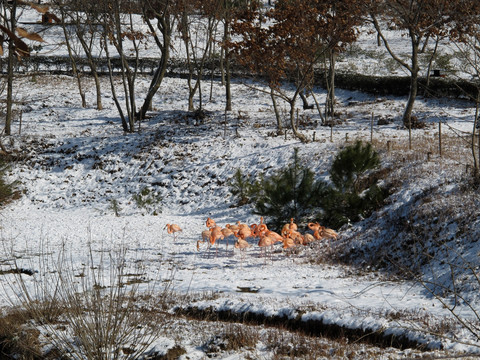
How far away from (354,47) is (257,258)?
36.9 metres

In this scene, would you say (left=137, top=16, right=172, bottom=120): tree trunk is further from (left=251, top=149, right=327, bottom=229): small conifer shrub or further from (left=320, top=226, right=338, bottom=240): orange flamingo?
(left=320, top=226, right=338, bottom=240): orange flamingo

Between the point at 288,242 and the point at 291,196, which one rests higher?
the point at 291,196

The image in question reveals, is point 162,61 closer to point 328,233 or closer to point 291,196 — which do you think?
point 291,196

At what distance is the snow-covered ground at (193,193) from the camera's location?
8.91m

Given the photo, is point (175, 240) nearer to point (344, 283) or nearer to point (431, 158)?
point (344, 283)

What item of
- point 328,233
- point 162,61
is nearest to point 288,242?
point 328,233

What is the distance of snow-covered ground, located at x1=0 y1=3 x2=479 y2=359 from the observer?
29.2ft

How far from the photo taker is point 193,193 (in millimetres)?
20328

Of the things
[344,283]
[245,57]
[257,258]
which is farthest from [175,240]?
[245,57]

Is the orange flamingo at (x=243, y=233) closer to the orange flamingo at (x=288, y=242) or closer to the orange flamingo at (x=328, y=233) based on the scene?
the orange flamingo at (x=288, y=242)

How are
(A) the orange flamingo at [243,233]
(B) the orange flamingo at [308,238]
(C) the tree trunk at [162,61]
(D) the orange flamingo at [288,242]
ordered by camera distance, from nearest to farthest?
(D) the orange flamingo at [288,242] → (B) the orange flamingo at [308,238] → (A) the orange flamingo at [243,233] → (C) the tree trunk at [162,61]

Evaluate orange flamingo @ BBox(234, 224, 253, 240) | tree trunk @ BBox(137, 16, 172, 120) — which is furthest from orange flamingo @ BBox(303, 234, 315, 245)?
tree trunk @ BBox(137, 16, 172, 120)

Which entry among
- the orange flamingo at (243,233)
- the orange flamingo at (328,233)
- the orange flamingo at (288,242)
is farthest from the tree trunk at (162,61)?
the orange flamingo at (288,242)

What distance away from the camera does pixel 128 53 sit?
46156 mm
